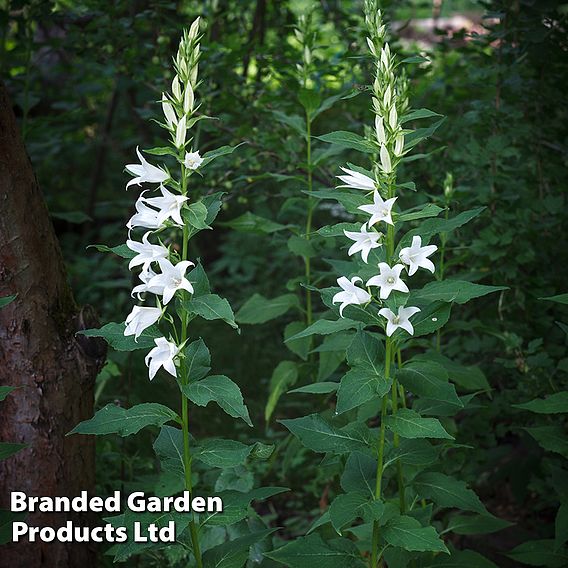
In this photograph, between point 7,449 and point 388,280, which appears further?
point 7,449

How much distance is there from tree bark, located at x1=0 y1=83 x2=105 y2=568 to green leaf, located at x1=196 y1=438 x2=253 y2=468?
1.91 ft

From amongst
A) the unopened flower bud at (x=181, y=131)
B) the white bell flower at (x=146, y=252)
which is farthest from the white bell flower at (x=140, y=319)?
the unopened flower bud at (x=181, y=131)

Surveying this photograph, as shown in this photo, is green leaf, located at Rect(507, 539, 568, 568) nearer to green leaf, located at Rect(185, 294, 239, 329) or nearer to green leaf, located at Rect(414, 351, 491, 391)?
green leaf, located at Rect(414, 351, 491, 391)

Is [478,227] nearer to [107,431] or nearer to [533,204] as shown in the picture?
[533,204]

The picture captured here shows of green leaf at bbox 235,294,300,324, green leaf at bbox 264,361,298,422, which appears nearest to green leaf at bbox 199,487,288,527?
green leaf at bbox 264,361,298,422

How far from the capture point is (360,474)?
212cm

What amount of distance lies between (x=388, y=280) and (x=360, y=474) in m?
0.56

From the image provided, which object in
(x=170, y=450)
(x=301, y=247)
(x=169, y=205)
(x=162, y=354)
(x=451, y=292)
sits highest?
A: (x=301, y=247)

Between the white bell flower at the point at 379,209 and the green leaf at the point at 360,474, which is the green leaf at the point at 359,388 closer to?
the green leaf at the point at 360,474

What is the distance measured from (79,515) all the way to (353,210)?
54.4 inches

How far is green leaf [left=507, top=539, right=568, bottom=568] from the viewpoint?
2439 mm

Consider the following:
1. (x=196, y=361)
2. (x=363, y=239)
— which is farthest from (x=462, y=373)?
(x=196, y=361)

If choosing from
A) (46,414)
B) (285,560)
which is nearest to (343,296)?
(285,560)

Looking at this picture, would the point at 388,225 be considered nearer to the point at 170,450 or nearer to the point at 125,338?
the point at 125,338
